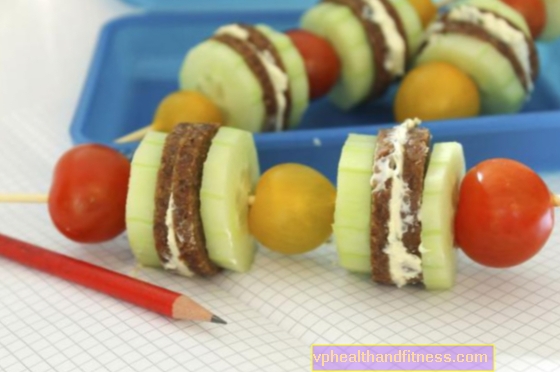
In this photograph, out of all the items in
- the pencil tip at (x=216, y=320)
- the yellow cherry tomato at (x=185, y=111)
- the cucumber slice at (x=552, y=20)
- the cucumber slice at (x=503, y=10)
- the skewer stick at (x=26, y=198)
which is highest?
the cucumber slice at (x=503, y=10)

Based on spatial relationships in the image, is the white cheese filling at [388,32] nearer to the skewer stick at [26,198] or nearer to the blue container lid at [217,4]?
the blue container lid at [217,4]

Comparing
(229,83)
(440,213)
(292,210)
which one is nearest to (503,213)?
(440,213)

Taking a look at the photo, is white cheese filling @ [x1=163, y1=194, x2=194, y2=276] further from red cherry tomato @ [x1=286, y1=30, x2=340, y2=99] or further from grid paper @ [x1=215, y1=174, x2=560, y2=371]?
red cherry tomato @ [x1=286, y1=30, x2=340, y2=99]

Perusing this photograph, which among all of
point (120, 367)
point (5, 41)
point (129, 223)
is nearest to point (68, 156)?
point (129, 223)

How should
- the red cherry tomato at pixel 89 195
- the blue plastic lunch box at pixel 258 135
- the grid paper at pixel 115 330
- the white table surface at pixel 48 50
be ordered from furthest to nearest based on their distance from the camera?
1. the white table surface at pixel 48 50
2. the blue plastic lunch box at pixel 258 135
3. the red cherry tomato at pixel 89 195
4. the grid paper at pixel 115 330

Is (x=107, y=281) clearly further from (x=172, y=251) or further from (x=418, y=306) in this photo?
(x=418, y=306)

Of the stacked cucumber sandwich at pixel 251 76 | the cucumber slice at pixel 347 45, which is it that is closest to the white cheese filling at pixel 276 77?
the stacked cucumber sandwich at pixel 251 76

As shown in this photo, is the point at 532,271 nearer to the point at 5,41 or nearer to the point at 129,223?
the point at 129,223
